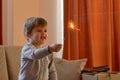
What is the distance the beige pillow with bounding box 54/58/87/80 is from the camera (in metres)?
2.71

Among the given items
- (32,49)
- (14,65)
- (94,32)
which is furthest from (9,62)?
(32,49)

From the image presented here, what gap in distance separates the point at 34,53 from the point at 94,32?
1.64m

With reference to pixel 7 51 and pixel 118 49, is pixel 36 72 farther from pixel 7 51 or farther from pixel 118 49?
pixel 118 49

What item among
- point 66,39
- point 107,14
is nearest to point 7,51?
point 66,39

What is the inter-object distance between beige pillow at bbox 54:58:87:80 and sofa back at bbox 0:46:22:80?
0.45m

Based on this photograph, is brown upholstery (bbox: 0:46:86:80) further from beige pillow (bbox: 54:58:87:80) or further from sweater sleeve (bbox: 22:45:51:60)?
sweater sleeve (bbox: 22:45:51:60)

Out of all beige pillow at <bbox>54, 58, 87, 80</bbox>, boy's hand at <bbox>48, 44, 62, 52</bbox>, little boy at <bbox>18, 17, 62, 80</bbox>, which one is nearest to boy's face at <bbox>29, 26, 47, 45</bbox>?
little boy at <bbox>18, 17, 62, 80</bbox>

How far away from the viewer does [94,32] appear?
303 centimetres

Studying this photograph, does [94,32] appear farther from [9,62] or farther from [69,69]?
[9,62]

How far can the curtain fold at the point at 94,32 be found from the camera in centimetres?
294

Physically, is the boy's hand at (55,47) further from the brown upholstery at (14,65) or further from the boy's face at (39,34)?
the brown upholstery at (14,65)

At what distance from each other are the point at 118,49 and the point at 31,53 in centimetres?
160

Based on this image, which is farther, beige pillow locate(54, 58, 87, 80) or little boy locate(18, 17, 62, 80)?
beige pillow locate(54, 58, 87, 80)

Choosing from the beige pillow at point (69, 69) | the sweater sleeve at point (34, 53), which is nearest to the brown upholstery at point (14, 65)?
the beige pillow at point (69, 69)
